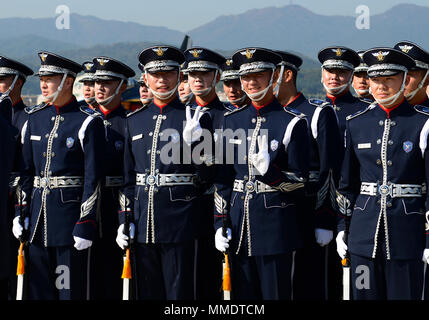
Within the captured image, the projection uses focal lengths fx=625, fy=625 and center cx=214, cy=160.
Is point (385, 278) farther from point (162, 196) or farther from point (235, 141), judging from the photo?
point (162, 196)

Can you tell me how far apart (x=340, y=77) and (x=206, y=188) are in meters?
2.66

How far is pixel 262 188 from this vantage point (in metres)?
5.90

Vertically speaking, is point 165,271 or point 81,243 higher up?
point 81,243

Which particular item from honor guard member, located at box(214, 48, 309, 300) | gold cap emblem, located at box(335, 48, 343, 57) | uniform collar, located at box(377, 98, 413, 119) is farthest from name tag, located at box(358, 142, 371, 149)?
gold cap emblem, located at box(335, 48, 343, 57)

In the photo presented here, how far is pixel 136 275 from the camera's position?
20.8 feet

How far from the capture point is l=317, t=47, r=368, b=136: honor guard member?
7957 mm

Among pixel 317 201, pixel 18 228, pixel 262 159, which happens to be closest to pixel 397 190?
pixel 317 201

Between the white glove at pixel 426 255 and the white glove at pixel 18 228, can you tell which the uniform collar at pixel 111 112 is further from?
the white glove at pixel 426 255

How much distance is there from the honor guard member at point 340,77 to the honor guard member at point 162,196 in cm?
235

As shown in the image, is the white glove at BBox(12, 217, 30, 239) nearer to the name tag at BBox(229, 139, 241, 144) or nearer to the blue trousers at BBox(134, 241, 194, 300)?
the blue trousers at BBox(134, 241, 194, 300)

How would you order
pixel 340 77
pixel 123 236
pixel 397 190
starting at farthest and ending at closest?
pixel 340 77 < pixel 123 236 < pixel 397 190

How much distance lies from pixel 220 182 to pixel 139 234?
975 mm

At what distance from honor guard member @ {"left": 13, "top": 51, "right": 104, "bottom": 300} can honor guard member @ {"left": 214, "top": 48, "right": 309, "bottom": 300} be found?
4.64 feet
